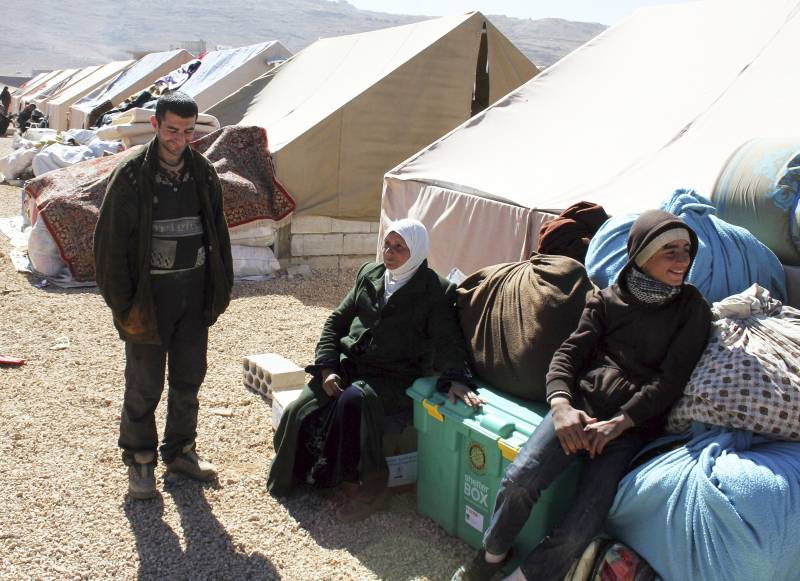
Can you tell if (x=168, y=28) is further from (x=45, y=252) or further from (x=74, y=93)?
(x=45, y=252)

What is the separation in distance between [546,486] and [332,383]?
3.55ft

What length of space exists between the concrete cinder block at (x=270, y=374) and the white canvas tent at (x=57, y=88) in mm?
19562

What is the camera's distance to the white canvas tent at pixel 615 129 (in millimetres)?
4219

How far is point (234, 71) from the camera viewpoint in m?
12.5

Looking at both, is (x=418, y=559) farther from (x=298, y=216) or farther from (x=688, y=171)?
(x=298, y=216)

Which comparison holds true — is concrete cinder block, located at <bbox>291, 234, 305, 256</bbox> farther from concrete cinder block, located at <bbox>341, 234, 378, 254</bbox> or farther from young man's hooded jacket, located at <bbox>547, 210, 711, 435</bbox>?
young man's hooded jacket, located at <bbox>547, 210, 711, 435</bbox>

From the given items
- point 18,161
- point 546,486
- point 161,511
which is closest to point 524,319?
point 546,486

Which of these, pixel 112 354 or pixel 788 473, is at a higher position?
pixel 788 473

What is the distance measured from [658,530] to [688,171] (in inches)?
88.7

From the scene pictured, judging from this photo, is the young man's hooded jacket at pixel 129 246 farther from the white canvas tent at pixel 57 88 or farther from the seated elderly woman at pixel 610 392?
the white canvas tent at pixel 57 88

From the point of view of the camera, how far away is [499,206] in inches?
188

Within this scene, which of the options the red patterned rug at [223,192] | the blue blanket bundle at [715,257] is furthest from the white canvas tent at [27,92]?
the blue blanket bundle at [715,257]

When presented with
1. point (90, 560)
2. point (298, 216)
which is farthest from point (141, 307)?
point (298, 216)

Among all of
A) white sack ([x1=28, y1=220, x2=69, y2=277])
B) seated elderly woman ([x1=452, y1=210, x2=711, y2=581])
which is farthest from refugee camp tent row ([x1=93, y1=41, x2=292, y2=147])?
seated elderly woman ([x1=452, y1=210, x2=711, y2=581])
